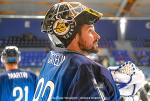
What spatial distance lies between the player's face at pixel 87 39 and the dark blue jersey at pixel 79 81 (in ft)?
0.18

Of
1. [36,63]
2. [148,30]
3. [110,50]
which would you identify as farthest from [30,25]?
[148,30]

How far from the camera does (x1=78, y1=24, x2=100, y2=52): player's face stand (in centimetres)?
163

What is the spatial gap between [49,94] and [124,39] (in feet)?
45.3

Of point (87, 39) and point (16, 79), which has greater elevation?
point (87, 39)

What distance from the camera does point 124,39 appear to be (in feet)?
50.2

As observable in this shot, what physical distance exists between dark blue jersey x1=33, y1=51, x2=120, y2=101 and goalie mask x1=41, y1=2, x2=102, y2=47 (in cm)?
7

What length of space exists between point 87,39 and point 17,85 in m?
2.10

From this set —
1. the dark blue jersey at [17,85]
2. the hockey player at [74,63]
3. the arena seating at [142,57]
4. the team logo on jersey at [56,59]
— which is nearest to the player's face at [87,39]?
the hockey player at [74,63]

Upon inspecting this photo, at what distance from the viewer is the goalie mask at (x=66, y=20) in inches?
65.2

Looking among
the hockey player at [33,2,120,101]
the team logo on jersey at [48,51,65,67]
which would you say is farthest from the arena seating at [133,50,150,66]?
the hockey player at [33,2,120,101]

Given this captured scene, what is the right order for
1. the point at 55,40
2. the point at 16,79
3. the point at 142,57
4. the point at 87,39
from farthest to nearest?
the point at 142,57 → the point at 16,79 → the point at 55,40 → the point at 87,39

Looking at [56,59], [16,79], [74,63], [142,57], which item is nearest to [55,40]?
[56,59]

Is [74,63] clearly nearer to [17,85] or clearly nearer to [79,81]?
[79,81]

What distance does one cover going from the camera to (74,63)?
1.57 metres
